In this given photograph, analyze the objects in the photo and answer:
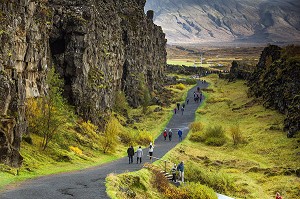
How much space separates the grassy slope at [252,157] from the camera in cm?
4619

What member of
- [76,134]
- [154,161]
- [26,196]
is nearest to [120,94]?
[76,134]

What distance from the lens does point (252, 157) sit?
6047 cm

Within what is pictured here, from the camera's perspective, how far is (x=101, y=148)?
2154 inches

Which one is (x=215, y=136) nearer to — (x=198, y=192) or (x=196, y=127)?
(x=196, y=127)

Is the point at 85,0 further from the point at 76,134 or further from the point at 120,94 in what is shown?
the point at 120,94

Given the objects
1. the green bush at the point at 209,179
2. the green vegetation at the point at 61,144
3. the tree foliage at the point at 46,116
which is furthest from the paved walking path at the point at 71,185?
the tree foliage at the point at 46,116

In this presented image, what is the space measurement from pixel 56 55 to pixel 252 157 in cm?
2854

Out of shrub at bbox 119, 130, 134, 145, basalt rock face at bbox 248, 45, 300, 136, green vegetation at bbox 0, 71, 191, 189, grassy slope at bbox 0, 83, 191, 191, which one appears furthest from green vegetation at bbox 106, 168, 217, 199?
basalt rock face at bbox 248, 45, 300, 136

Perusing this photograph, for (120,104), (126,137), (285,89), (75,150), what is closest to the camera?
(75,150)

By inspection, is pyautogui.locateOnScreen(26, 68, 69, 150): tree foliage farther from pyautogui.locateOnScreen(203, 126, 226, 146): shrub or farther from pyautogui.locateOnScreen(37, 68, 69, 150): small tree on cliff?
pyautogui.locateOnScreen(203, 126, 226, 146): shrub

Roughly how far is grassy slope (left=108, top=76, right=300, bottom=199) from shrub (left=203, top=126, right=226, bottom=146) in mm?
1141

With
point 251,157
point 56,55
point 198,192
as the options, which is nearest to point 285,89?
point 251,157

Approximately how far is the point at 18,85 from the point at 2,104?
411 cm

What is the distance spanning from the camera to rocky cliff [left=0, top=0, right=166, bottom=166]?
3794 centimetres
